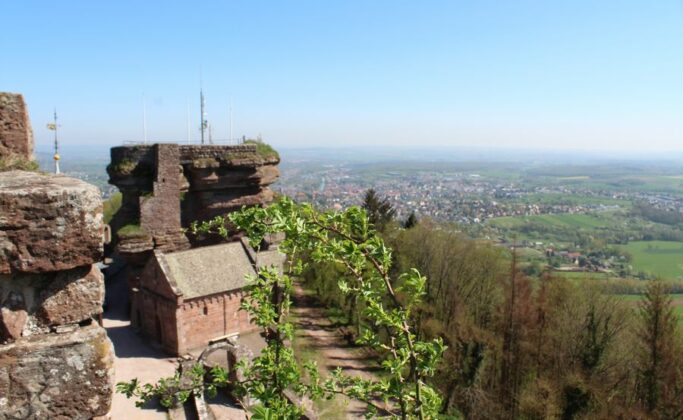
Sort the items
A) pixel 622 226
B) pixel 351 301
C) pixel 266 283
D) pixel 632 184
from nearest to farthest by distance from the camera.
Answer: pixel 266 283 → pixel 351 301 → pixel 622 226 → pixel 632 184

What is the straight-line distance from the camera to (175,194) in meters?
27.6

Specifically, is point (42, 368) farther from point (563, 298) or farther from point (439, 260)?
point (439, 260)

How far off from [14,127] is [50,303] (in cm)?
225

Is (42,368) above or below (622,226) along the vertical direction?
above

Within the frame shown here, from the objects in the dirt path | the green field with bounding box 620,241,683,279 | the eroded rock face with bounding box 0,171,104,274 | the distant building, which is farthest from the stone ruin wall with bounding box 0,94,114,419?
the green field with bounding box 620,241,683,279

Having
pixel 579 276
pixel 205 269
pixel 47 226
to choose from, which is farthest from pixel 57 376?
pixel 579 276

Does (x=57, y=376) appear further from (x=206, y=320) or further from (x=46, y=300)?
(x=206, y=320)

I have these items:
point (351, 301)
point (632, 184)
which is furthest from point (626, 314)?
point (632, 184)

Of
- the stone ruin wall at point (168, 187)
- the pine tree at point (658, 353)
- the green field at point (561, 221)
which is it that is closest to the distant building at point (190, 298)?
the stone ruin wall at point (168, 187)

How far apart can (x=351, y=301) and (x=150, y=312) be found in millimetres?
12164

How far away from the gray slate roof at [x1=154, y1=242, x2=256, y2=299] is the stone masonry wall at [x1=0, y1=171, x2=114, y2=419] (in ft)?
67.2

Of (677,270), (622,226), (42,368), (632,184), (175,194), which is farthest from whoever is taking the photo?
(632,184)

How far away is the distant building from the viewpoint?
23125mm

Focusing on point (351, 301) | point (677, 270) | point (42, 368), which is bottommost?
point (677, 270)
